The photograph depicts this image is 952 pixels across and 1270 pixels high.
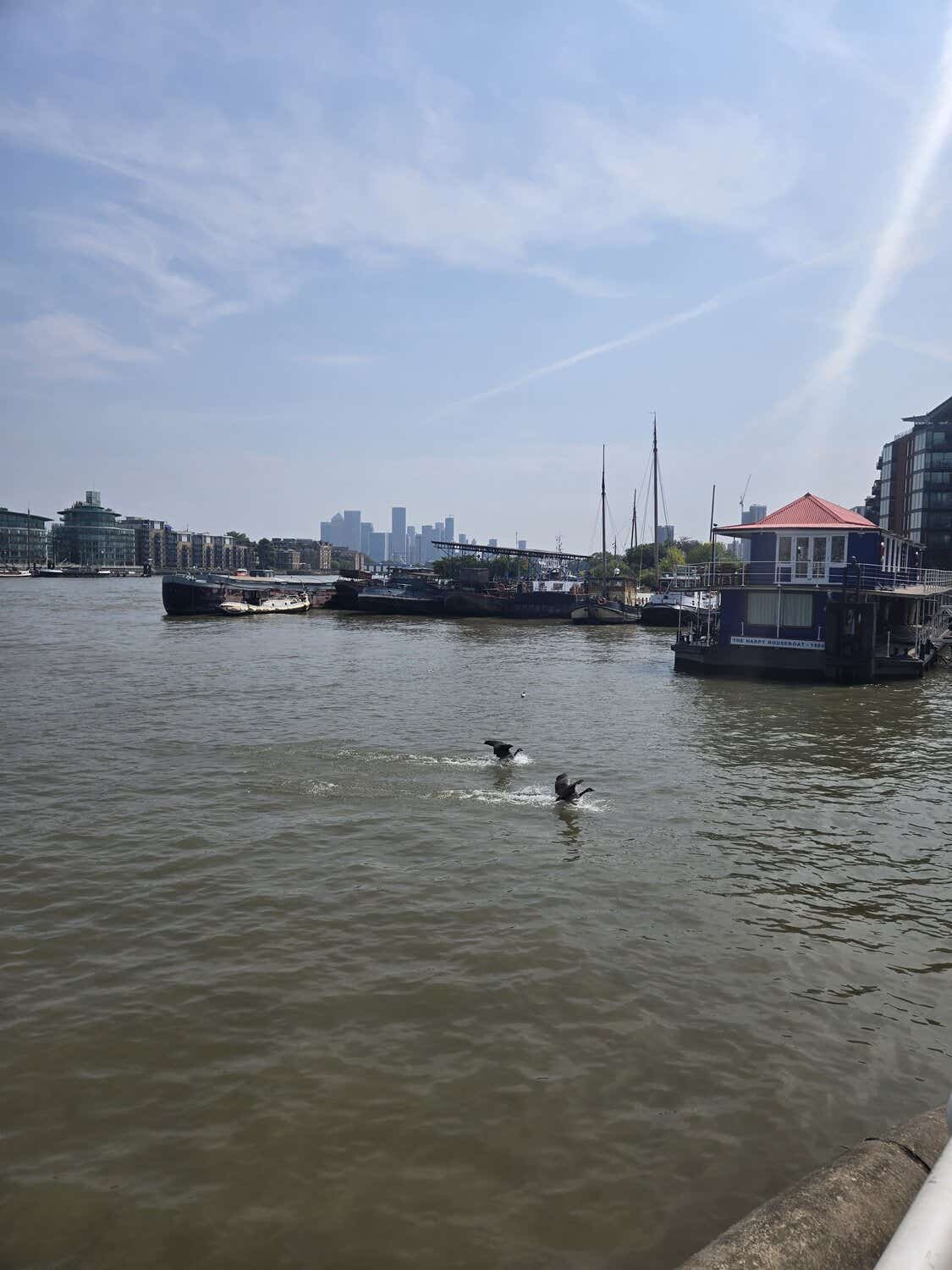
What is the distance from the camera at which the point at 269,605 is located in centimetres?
8700

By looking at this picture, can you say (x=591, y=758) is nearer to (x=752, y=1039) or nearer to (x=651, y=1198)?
(x=752, y=1039)

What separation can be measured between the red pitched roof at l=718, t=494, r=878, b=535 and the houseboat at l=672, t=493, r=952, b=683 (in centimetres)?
4

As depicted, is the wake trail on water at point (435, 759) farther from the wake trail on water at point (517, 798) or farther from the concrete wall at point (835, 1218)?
the concrete wall at point (835, 1218)

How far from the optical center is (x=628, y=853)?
45.5ft

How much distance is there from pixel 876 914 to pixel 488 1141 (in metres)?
7.15

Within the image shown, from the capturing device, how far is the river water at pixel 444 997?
20.3 feet

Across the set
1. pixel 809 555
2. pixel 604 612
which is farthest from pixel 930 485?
pixel 809 555

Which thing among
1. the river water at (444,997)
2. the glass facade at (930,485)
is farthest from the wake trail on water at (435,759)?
the glass facade at (930,485)

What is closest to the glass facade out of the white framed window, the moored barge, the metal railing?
the moored barge

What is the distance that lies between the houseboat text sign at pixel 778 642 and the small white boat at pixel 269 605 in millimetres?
56645

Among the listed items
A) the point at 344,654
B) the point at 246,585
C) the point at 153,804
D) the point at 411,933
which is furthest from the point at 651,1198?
the point at 246,585

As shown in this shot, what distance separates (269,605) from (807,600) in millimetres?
62131

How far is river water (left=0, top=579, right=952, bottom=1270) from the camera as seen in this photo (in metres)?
6.18

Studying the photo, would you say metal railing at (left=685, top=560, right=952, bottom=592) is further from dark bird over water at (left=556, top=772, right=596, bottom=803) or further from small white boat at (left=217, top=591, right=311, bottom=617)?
small white boat at (left=217, top=591, right=311, bottom=617)
